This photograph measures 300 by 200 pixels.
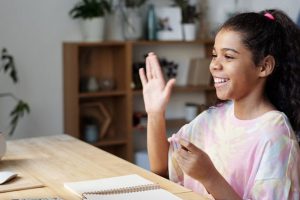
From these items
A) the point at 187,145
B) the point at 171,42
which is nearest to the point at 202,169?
the point at 187,145

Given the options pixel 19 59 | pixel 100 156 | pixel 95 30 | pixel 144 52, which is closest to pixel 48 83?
pixel 19 59

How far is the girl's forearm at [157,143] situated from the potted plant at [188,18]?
238cm

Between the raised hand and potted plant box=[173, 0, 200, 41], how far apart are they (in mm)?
2424

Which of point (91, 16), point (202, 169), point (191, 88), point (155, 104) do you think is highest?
point (91, 16)

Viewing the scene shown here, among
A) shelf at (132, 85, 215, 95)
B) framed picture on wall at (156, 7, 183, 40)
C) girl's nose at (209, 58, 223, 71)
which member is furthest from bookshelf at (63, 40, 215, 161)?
girl's nose at (209, 58, 223, 71)

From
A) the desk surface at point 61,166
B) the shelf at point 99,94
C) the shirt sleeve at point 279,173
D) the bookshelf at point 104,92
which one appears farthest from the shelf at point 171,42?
the shirt sleeve at point 279,173

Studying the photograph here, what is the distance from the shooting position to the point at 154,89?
176 cm

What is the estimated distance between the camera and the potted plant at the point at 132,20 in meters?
3.96

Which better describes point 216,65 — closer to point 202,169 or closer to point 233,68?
point 233,68

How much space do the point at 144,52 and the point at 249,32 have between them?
2.59 metres

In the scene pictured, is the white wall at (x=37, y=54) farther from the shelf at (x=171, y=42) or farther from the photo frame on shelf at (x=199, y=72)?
the photo frame on shelf at (x=199, y=72)

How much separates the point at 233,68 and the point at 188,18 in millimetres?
2601

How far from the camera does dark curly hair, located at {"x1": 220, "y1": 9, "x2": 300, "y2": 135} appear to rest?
5.55ft

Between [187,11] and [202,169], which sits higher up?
[187,11]
